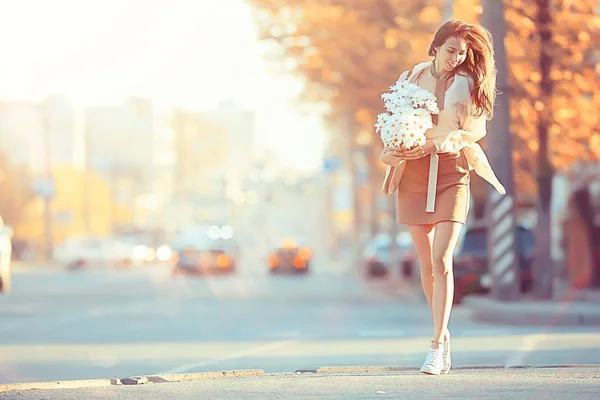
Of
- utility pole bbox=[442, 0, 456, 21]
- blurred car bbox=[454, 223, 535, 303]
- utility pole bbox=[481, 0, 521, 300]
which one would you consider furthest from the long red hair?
utility pole bbox=[442, 0, 456, 21]

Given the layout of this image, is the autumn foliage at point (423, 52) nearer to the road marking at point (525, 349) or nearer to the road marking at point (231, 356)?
the road marking at point (525, 349)

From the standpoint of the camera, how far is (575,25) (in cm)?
2408

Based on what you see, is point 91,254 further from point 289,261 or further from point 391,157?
point 391,157

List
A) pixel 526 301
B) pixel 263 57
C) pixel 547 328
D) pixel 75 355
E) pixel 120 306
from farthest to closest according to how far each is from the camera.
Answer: pixel 263 57, pixel 120 306, pixel 526 301, pixel 547 328, pixel 75 355

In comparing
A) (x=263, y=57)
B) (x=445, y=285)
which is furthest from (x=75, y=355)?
(x=263, y=57)

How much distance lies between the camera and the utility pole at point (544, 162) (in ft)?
78.0

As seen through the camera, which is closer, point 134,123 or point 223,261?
point 223,261

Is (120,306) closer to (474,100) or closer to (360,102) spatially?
(360,102)

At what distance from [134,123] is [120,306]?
6202 inches

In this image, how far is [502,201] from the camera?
2269 cm

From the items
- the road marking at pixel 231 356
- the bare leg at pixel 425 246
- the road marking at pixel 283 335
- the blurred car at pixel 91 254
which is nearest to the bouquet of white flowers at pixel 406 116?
the bare leg at pixel 425 246

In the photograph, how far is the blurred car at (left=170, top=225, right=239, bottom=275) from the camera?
47.1 metres

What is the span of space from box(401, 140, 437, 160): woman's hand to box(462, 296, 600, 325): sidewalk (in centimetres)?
1016

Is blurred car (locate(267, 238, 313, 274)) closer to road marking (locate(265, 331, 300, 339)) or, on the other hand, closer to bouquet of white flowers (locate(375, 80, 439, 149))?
road marking (locate(265, 331, 300, 339))
